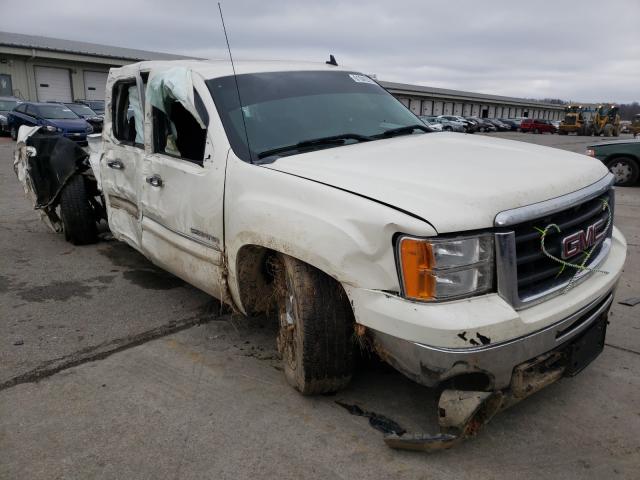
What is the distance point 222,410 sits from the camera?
109 inches

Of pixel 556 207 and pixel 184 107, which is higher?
pixel 184 107

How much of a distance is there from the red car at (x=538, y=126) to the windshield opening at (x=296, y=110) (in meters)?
47.4

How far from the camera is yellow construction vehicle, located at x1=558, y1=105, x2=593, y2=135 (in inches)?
1649

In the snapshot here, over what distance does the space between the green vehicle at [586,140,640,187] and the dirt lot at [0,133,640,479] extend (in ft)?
26.9

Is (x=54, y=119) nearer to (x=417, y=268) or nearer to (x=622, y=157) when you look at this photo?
(x=622, y=157)

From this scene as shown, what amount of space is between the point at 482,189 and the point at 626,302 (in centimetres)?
278

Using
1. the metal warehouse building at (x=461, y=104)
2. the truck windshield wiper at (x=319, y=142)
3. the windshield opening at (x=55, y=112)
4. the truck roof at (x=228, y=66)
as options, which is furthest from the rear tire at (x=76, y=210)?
the metal warehouse building at (x=461, y=104)

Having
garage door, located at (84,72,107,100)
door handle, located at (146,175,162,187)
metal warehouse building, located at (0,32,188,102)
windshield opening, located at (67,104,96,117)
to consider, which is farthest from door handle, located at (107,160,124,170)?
garage door, located at (84,72,107,100)

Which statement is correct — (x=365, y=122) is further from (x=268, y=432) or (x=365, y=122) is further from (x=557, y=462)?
(x=557, y=462)

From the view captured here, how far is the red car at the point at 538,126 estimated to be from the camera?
46.3 metres

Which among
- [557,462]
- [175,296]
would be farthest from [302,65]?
[557,462]

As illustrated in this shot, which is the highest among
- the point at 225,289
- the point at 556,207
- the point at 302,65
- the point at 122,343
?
the point at 302,65

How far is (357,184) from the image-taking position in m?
2.39

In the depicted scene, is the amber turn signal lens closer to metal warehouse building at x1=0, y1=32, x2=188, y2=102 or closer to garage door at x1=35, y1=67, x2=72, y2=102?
metal warehouse building at x1=0, y1=32, x2=188, y2=102
